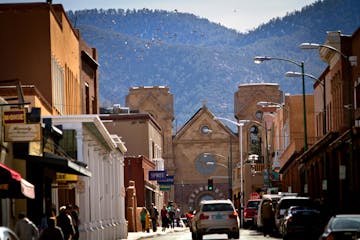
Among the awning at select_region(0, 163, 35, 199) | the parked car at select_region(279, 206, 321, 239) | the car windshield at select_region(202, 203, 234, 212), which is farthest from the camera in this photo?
the car windshield at select_region(202, 203, 234, 212)

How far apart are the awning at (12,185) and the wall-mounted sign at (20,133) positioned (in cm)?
196

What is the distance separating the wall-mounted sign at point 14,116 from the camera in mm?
32094

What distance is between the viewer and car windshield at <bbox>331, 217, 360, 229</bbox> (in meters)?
29.0

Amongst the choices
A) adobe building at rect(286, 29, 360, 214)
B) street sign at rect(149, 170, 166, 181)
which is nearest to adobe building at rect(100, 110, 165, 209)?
street sign at rect(149, 170, 166, 181)

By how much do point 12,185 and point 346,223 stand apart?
8.29 metres

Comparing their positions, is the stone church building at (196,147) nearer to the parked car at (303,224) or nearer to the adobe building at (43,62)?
the adobe building at (43,62)

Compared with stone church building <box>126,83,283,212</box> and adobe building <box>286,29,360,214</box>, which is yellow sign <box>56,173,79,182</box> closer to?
adobe building <box>286,29,360,214</box>

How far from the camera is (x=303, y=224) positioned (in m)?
43.2

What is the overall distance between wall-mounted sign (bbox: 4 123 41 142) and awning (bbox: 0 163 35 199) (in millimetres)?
1958

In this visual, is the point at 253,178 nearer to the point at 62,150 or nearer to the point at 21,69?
the point at 21,69

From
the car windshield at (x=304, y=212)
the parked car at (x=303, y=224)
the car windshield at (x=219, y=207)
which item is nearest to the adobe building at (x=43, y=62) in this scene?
the car windshield at (x=219, y=207)

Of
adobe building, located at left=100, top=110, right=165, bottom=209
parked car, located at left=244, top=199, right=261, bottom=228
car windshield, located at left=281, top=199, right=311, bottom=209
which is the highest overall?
adobe building, located at left=100, top=110, right=165, bottom=209

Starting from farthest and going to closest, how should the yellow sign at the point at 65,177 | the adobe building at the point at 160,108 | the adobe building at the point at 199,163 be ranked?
the adobe building at the point at 160,108, the adobe building at the point at 199,163, the yellow sign at the point at 65,177

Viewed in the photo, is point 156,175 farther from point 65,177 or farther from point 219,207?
point 65,177
